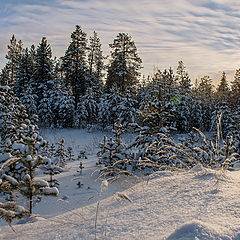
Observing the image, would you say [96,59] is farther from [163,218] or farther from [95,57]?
[163,218]

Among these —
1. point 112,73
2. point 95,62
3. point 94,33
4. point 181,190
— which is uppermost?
point 94,33

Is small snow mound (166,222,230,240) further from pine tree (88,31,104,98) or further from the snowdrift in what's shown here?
pine tree (88,31,104,98)

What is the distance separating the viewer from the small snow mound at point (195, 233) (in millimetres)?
1314

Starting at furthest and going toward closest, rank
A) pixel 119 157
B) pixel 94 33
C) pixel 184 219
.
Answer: pixel 94 33 < pixel 119 157 < pixel 184 219

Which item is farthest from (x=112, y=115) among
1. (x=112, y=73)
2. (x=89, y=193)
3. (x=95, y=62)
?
(x=89, y=193)

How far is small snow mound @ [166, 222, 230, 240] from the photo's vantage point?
4.31 ft

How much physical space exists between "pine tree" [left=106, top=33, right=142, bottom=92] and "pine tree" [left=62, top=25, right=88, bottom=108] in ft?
15.8

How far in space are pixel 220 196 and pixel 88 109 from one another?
2571 cm

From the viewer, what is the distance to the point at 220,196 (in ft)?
7.15

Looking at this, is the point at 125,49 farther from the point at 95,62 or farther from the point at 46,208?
the point at 46,208

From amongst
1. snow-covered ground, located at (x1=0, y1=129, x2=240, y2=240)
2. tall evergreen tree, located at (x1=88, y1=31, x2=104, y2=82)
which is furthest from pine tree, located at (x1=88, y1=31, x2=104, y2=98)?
snow-covered ground, located at (x1=0, y1=129, x2=240, y2=240)

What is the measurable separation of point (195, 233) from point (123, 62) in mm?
26225

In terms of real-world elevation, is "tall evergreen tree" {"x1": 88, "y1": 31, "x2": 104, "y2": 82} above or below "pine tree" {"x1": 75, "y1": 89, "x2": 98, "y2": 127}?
above

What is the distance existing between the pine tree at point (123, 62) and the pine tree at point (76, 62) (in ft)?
15.8
